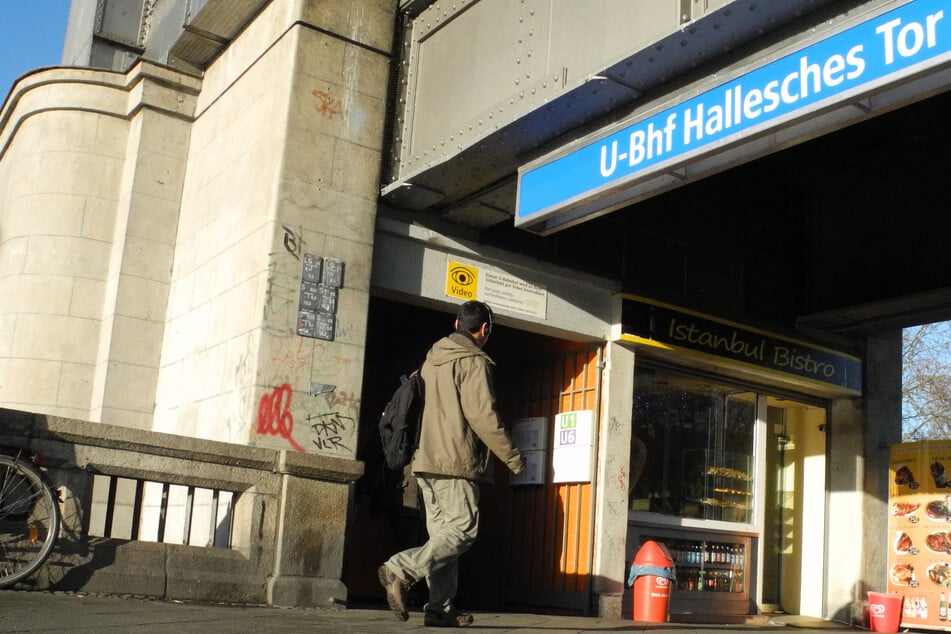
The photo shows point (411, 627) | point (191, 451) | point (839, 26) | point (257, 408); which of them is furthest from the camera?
point (257, 408)

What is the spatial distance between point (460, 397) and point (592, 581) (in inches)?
168

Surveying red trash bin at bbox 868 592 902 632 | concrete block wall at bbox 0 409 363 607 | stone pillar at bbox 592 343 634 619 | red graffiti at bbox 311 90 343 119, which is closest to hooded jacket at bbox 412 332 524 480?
concrete block wall at bbox 0 409 363 607

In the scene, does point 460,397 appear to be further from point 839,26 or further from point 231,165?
point 231,165

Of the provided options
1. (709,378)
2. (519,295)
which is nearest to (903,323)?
(709,378)

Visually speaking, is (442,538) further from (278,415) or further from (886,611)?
(886,611)

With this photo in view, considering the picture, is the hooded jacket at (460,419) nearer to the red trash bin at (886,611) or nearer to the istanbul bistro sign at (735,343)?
the istanbul bistro sign at (735,343)

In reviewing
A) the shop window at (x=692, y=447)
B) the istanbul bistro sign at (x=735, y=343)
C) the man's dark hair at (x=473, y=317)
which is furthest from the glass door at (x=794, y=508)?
the man's dark hair at (x=473, y=317)

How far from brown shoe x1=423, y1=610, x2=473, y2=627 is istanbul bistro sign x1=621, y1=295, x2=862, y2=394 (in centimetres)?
458

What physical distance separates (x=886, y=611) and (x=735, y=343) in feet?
10.4

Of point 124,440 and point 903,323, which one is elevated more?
point 903,323

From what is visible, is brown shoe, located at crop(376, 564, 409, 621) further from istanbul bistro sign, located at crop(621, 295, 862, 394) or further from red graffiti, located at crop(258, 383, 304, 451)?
istanbul bistro sign, located at crop(621, 295, 862, 394)

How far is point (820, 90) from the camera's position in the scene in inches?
224

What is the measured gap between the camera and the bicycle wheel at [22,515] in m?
6.11

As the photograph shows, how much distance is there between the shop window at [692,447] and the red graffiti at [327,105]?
13.9ft
